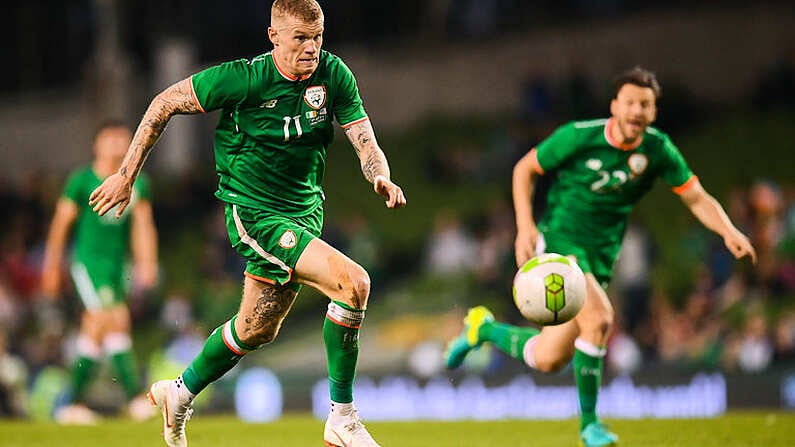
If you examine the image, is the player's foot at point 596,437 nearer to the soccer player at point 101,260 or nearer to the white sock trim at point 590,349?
the white sock trim at point 590,349

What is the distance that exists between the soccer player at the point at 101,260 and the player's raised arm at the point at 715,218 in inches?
201

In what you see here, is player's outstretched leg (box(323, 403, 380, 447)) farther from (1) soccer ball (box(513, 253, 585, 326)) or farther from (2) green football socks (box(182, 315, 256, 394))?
(1) soccer ball (box(513, 253, 585, 326))

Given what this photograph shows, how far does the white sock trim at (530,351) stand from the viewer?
28.2 feet

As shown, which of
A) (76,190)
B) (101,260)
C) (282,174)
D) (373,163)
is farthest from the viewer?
(101,260)

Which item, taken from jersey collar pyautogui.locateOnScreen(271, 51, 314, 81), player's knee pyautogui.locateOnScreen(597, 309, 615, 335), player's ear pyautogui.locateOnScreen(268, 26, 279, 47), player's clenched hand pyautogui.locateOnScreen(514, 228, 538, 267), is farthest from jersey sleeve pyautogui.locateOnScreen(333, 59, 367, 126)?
player's knee pyautogui.locateOnScreen(597, 309, 615, 335)

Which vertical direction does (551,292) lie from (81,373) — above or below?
above

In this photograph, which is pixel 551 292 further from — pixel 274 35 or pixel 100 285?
pixel 100 285

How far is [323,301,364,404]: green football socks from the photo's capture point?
6.68 metres

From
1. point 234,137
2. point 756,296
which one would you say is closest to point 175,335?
point 756,296

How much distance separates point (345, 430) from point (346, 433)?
19mm

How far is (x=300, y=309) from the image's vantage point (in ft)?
58.9

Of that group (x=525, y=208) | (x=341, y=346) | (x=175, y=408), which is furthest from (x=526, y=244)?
(x=175, y=408)

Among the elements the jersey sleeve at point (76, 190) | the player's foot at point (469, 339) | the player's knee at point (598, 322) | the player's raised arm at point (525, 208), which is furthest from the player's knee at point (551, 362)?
the jersey sleeve at point (76, 190)

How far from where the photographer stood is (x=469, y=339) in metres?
9.53
